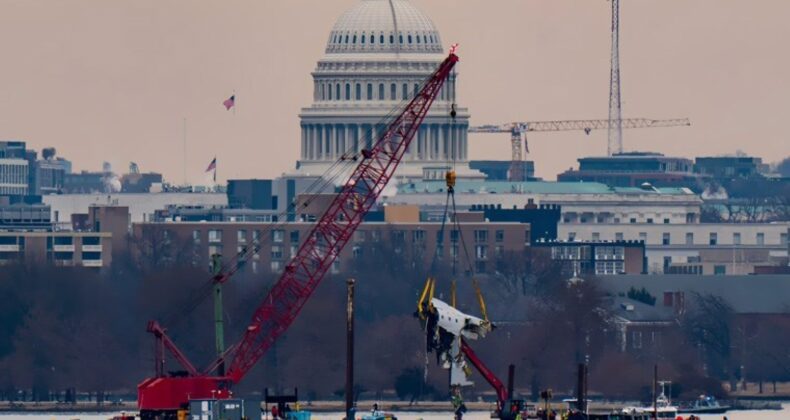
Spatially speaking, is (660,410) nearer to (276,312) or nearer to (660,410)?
(660,410)

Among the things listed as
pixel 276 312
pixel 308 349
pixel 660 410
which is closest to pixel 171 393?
pixel 660 410

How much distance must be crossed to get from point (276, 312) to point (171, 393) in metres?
22.3

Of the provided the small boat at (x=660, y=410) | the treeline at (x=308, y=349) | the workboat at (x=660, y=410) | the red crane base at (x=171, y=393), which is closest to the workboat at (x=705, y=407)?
the small boat at (x=660, y=410)

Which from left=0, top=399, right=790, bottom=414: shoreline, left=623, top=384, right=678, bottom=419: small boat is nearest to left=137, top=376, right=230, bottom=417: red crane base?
left=623, top=384, right=678, bottom=419: small boat

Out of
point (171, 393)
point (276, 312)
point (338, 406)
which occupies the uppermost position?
point (276, 312)

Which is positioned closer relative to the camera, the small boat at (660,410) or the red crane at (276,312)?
the small boat at (660,410)

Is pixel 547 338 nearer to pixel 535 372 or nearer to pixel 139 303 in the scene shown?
pixel 535 372

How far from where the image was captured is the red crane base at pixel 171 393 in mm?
157125

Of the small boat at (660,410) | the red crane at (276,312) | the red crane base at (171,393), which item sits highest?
the red crane at (276,312)

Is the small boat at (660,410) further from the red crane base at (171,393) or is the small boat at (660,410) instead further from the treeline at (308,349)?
the treeline at (308,349)

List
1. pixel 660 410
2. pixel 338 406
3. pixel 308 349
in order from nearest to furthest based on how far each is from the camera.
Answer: pixel 660 410, pixel 338 406, pixel 308 349

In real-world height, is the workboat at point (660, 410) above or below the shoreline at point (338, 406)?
above

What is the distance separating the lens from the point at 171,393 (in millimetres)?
158500

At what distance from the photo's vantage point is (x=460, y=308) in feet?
643
